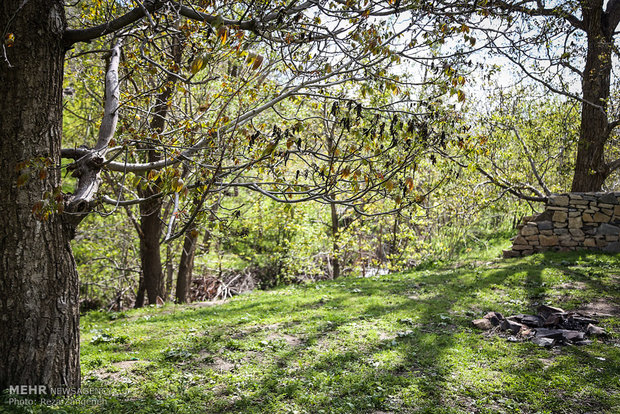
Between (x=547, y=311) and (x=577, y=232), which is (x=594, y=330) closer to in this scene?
(x=547, y=311)

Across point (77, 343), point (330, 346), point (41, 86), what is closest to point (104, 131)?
point (41, 86)

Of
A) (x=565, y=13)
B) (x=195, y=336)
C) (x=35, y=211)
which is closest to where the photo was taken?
(x=35, y=211)

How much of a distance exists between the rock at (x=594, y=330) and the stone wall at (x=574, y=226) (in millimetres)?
5345

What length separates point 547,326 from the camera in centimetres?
575

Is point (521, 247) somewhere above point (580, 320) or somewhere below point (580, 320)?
above

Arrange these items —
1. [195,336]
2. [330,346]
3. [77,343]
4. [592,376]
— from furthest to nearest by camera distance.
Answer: [195,336]
[330,346]
[592,376]
[77,343]

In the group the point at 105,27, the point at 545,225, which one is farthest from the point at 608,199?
the point at 105,27

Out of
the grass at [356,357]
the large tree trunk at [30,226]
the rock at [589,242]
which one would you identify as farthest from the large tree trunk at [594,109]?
the large tree trunk at [30,226]

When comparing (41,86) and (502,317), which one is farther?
(502,317)

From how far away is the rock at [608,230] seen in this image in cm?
977

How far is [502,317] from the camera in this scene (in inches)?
245

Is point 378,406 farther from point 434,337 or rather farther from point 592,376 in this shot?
point 592,376

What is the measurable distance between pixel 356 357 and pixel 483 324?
218cm

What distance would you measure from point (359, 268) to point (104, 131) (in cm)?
1261
